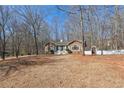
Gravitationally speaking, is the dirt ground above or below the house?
below

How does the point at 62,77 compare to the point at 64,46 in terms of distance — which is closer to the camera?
the point at 62,77

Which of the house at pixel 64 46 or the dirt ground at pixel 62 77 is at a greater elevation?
the house at pixel 64 46

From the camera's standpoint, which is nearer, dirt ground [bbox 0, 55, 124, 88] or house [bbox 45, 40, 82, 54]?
dirt ground [bbox 0, 55, 124, 88]

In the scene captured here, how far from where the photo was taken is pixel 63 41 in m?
30.6

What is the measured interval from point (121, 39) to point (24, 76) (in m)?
19.3

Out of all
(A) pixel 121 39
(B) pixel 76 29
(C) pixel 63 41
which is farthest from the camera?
(C) pixel 63 41

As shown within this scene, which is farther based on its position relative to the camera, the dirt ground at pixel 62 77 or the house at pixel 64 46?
the house at pixel 64 46

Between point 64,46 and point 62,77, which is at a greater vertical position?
point 64,46

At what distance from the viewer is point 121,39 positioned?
81.4 feet
